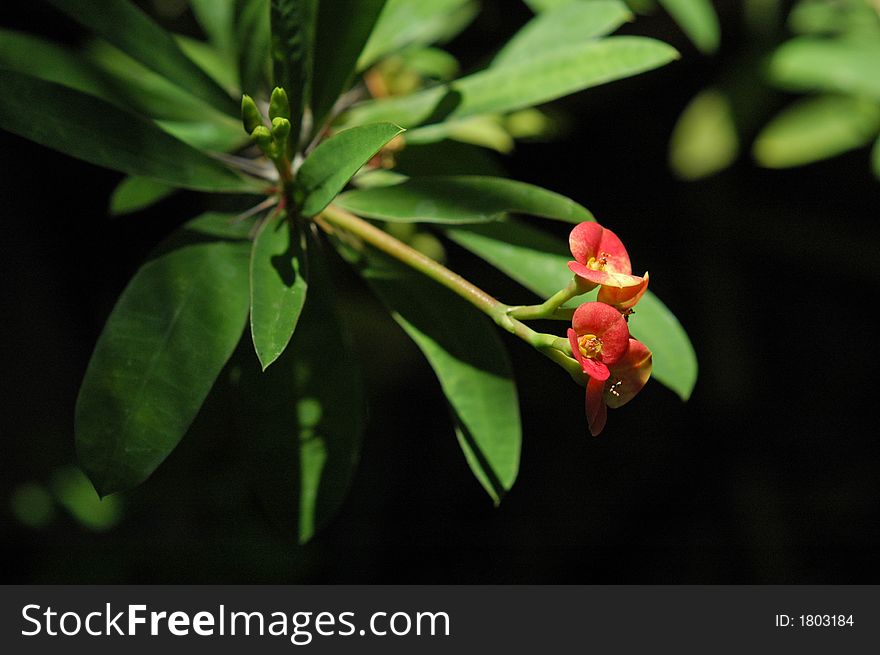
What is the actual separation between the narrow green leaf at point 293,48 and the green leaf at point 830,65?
1053 mm

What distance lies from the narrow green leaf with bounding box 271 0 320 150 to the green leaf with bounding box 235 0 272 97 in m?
0.22

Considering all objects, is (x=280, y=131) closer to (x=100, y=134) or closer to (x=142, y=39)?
(x=100, y=134)

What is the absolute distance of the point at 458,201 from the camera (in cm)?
96

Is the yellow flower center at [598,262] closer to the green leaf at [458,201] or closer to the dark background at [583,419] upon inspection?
the green leaf at [458,201]

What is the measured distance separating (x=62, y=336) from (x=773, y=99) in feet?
6.20

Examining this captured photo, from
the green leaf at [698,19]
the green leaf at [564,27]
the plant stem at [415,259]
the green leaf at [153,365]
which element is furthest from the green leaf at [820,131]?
the green leaf at [153,365]

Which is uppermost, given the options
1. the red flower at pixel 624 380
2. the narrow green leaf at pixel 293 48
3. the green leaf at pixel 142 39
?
the green leaf at pixel 142 39

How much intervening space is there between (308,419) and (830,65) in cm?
119

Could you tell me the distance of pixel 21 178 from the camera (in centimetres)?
222

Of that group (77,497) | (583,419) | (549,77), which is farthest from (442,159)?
(583,419)

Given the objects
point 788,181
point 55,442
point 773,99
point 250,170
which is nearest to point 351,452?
point 250,170

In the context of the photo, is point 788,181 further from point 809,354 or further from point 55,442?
point 55,442

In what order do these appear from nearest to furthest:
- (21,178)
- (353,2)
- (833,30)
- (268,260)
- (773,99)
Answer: (268,260), (353,2), (833,30), (773,99), (21,178)

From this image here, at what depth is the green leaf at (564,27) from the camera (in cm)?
118
